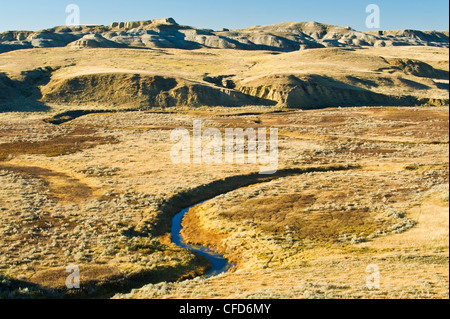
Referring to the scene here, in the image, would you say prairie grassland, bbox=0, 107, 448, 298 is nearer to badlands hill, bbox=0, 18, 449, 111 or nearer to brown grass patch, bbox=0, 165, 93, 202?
brown grass patch, bbox=0, 165, 93, 202

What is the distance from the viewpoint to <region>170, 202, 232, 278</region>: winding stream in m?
27.4

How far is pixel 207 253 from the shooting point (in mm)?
30125

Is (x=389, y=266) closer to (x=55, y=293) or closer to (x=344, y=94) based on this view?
(x=55, y=293)

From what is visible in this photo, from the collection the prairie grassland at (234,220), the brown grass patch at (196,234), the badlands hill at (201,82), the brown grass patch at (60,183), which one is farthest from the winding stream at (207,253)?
the badlands hill at (201,82)

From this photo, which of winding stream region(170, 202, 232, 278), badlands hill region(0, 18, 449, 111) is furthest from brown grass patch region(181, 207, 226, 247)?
badlands hill region(0, 18, 449, 111)

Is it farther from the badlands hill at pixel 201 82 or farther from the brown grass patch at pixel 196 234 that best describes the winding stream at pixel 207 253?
the badlands hill at pixel 201 82

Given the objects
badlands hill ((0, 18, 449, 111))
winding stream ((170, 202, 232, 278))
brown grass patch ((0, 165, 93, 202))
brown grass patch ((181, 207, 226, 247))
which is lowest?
winding stream ((170, 202, 232, 278))

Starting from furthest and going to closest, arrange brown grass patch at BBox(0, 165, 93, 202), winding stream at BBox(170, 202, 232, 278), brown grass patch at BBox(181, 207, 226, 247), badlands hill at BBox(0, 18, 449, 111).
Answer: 1. badlands hill at BBox(0, 18, 449, 111)
2. brown grass patch at BBox(0, 165, 93, 202)
3. brown grass patch at BBox(181, 207, 226, 247)
4. winding stream at BBox(170, 202, 232, 278)

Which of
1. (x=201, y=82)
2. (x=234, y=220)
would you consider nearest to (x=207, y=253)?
(x=234, y=220)

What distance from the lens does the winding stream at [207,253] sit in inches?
1077
